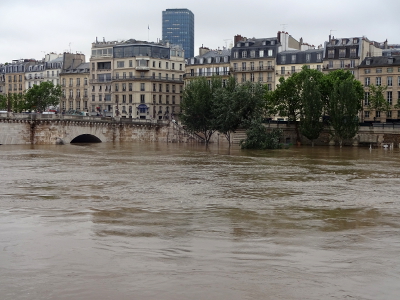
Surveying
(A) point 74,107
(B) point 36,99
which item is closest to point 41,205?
(B) point 36,99

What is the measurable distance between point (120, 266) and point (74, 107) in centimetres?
10066

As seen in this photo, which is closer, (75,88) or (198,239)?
(198,239)

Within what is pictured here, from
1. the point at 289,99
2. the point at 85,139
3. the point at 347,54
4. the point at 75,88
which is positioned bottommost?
the point at 85,139

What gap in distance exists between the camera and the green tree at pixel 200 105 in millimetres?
62319

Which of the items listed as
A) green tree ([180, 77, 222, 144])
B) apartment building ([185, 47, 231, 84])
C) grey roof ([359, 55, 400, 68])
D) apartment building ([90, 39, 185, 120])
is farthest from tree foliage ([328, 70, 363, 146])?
Result: apartment building ([90, 39, 185, 120])

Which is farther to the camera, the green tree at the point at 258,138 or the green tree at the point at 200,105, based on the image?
the green tree at the point at 200,105

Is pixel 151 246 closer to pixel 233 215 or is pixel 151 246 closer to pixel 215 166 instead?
pixel 233 215

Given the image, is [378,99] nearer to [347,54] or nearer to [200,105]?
[347,54]

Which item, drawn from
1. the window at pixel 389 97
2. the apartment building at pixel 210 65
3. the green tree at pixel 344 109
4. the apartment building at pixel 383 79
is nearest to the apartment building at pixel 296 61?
the apartment building at pixel 383 79

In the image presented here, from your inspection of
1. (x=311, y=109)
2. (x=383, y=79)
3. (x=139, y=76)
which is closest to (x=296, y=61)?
(x=383, y=79)

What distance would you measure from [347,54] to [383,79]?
6226 millimetres

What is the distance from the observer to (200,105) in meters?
62.3

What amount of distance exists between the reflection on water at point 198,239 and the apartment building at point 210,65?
213ft

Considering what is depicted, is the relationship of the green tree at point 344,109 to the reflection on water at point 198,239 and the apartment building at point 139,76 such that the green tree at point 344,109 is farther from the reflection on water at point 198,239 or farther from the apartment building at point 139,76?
the apartment building at point 139,76
